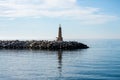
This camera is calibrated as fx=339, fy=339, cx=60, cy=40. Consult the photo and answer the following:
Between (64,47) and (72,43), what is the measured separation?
541 centimetres

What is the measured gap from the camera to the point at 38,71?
47.5 meters

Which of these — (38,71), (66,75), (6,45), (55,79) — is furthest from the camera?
(6,45)

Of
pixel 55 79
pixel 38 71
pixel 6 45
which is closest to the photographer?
pixel 55 79

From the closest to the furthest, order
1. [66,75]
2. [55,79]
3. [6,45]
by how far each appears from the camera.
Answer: [55,79] < [66,75] < [6,45]

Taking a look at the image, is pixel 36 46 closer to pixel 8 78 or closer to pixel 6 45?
pixel 6 45

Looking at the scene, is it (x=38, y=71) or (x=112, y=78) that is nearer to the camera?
(x=112, y=78)

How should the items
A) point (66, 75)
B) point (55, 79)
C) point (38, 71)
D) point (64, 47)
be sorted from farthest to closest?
point (64, 47)
point (38, 71)
point (66, 75)
point (55, 79)

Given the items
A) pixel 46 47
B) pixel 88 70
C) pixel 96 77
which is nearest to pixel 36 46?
pixel 46 47

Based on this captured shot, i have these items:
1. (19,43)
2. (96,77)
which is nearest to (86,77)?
(96,77)

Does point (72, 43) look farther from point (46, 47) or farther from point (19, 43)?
point (19, 43)

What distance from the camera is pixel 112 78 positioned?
4184 centimetres

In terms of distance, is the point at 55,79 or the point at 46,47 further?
the point at 46,47

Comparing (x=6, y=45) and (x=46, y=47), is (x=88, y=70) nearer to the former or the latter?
(x=46, y=47)

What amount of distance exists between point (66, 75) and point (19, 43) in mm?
67686
